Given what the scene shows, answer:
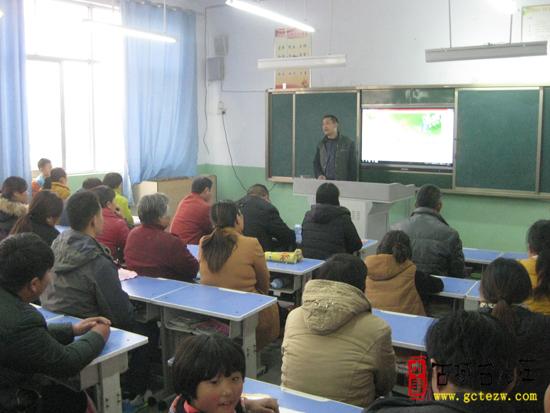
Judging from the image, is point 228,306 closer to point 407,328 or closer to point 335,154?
point 407,328

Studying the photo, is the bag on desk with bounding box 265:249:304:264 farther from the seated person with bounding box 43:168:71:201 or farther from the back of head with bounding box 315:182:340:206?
the seated person with bounding box 43:168:71:201

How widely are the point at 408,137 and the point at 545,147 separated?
4.93ft

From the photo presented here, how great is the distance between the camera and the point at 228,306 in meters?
3.16

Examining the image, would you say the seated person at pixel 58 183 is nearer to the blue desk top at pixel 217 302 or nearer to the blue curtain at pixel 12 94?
the blue curtain at pixel 12 94

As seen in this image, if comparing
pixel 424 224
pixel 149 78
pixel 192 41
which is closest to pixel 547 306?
pixel 424 224

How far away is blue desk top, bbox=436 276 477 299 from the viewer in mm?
3447

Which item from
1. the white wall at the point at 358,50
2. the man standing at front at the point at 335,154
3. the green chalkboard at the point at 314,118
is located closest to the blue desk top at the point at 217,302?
the man standing at front at the point at 335,154

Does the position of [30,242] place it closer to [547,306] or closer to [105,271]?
[105,271]

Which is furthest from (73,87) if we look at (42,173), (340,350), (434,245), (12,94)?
(340,350)

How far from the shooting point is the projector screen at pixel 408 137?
662cm

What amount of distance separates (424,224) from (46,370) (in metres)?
2.75

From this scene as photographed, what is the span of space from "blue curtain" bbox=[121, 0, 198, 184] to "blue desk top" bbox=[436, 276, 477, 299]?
16.8 ft

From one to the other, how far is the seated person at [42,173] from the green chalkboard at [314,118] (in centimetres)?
321

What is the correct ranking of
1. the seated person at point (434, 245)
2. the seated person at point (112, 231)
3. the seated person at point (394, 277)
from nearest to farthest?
the seated person at point (394, 277)
the seated person at point (434, 245)
the seated person at point (112, 231)
